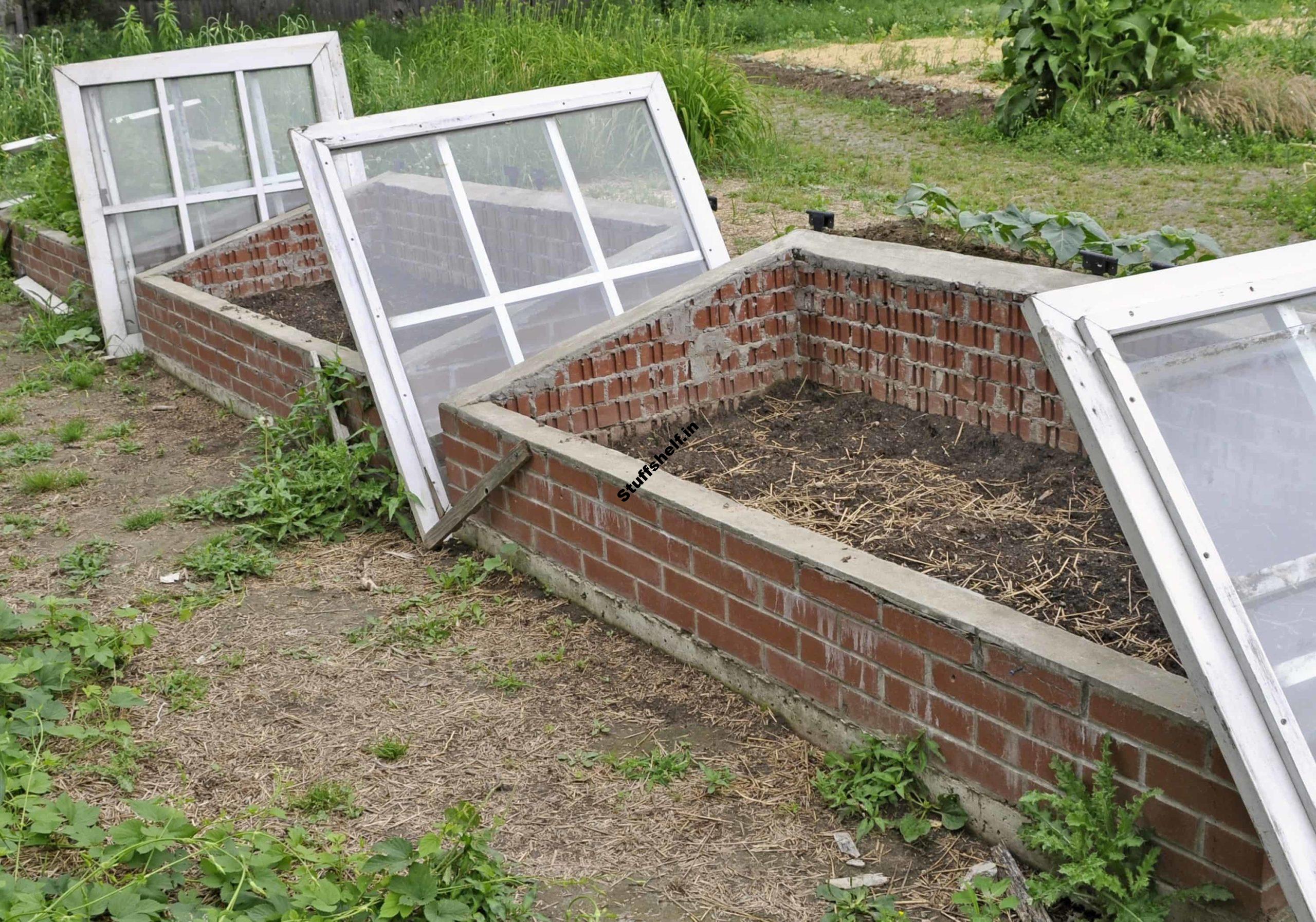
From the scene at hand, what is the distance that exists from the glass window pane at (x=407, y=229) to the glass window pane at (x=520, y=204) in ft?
0.38

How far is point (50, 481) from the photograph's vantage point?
5.68 metres

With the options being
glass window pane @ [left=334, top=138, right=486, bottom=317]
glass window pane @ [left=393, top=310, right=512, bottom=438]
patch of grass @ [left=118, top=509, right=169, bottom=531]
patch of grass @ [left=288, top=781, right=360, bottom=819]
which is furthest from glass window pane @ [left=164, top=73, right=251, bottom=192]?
patch of grass @ [left=288, top=781, right=360, bottom=819]

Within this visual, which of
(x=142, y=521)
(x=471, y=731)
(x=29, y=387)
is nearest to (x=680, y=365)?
(x=471, y=731)

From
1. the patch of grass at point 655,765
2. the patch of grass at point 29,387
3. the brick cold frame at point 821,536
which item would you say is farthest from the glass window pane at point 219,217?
the patch of grass at point 655,765

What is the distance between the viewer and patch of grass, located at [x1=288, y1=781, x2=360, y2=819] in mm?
3225

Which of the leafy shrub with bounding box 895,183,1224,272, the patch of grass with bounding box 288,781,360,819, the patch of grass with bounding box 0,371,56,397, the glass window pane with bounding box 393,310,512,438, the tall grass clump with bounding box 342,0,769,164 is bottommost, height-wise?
the patch of grass with bounding box 288,781,360,819

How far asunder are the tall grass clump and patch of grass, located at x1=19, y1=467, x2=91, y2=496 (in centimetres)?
460

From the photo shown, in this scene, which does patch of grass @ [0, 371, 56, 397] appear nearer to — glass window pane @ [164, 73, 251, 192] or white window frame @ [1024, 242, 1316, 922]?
glass window pane @ [164, 73, 251, 192]

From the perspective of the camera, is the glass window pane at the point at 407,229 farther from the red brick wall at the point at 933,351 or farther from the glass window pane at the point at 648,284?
the red brick wall at the point at 933,351

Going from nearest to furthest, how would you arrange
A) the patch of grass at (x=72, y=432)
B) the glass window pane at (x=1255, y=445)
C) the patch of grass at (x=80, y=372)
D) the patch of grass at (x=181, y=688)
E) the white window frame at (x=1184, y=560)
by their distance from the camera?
the white window frame at (x=1184, y=560) → the glass window pane at (x=1255, y=445) → the patch of grass at (x=181, y=688) → the patch of grass at (x=72, y=432) → the patch of grass at (x=80, y=372)

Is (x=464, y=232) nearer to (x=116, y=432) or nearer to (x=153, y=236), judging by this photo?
(x=116, y=432)

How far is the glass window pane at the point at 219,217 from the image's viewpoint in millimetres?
7625

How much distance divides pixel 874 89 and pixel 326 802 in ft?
40.2

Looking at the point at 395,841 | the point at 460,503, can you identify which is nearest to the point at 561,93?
the point at 460,503
